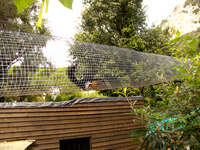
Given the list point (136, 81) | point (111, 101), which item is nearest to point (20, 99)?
point (111, 101)

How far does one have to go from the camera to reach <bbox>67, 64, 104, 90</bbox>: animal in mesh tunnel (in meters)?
3.00

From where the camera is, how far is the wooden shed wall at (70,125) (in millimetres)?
2566

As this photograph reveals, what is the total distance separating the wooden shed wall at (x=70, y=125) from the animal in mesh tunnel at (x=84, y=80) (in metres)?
0.35

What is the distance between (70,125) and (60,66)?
104cm

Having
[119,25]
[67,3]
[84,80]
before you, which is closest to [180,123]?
[67,3]

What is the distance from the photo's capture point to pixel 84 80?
10.1 ft

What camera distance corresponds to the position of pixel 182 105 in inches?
33.9

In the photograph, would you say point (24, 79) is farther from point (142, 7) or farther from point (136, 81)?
point (142, 7)

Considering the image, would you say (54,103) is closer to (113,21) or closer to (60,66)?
(60,66)

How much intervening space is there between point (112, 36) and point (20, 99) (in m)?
4.89

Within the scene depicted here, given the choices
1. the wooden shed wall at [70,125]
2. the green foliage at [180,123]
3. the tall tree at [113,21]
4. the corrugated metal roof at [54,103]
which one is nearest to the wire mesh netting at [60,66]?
the corrugated metal roof at [54,103]

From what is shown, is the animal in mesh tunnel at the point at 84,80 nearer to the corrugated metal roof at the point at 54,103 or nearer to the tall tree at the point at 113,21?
the corrugated metal roof at the point at 54,103

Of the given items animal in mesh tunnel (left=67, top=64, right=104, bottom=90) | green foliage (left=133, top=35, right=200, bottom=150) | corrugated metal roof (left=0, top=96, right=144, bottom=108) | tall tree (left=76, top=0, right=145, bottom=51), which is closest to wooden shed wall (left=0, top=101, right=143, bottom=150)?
corrugated metal roof (left=0, top=96, right=144, bottom=108)

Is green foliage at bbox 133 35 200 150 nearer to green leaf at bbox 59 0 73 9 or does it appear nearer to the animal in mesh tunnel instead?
green leaf at bbox 59 0 73 9
